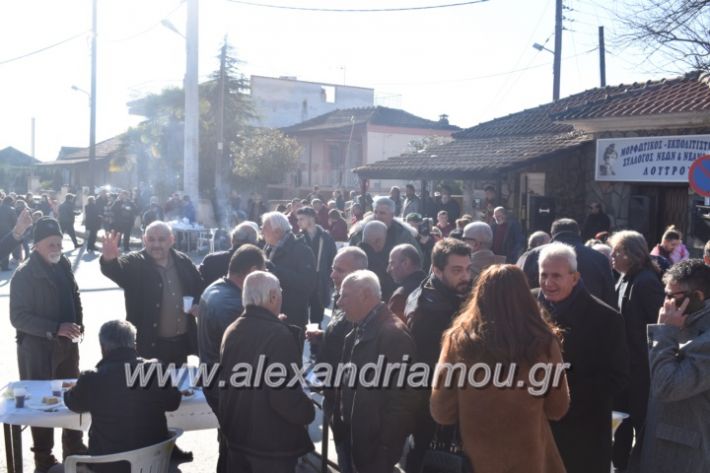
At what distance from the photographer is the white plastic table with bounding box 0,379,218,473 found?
432 centimetres

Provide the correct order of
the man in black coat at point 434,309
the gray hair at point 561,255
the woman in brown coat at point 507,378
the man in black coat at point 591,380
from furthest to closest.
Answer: the man in black coat at point 434,309 → the gray hair at point 561,255 → the man in black coat at point 591,380 → the woman in brown coat at point 507,378

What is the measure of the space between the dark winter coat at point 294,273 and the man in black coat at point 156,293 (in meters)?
0.98

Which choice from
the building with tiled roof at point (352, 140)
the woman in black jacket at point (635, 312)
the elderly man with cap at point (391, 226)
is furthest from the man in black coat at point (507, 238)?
the building with tiled roof at point (352, 140)

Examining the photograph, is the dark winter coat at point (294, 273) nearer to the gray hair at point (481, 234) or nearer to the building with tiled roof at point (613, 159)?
the gray hair at point (481, 234)

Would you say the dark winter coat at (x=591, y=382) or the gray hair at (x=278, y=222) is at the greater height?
the gray hair at (x=278, y=222)

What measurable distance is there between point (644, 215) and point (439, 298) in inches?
421

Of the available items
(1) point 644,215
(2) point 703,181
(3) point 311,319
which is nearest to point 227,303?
(3) point 311,319

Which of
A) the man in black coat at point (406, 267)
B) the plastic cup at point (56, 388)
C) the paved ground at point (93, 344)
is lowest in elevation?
the paved ground at point (93, 344)

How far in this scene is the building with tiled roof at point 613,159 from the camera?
12891mm

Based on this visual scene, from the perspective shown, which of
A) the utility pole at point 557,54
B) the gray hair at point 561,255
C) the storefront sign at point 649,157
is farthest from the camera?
the utility pole at point 557,54

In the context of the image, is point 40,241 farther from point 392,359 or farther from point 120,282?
point 392,359

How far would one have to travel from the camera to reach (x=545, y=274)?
388 centimetres

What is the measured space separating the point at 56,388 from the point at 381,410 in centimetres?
242

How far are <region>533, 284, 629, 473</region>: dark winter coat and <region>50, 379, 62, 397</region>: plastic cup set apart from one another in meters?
3.25
